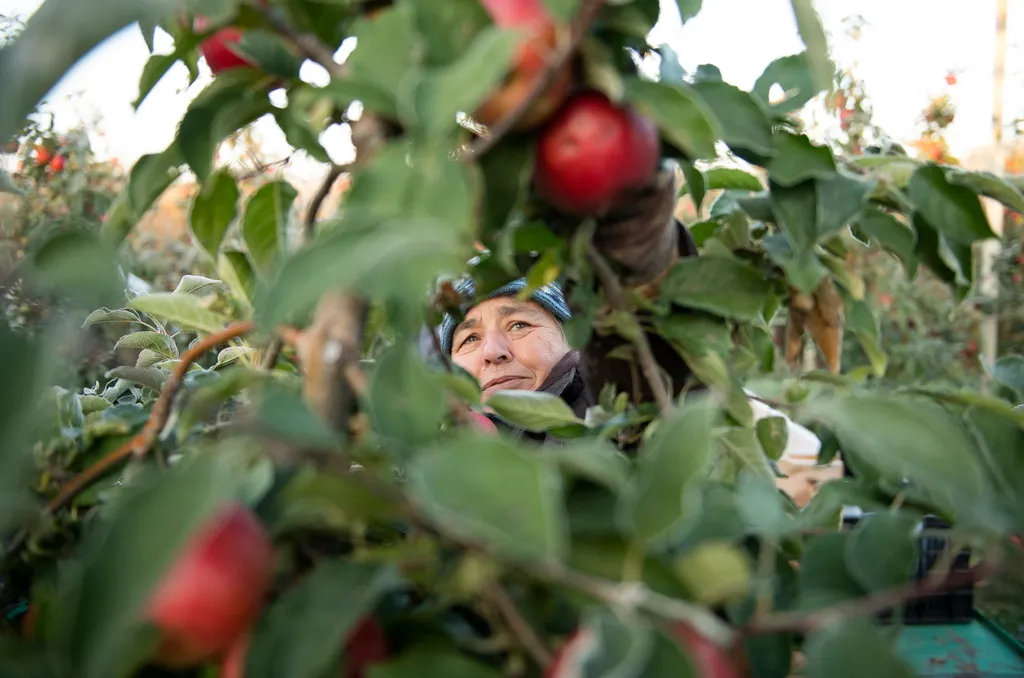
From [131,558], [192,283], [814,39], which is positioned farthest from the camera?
[192,283]

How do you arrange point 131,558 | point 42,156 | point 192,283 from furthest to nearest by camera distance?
point 42,156, point 192,283, point 131,558

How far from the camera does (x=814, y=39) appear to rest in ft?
1.16

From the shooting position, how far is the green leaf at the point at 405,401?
0.30 meters

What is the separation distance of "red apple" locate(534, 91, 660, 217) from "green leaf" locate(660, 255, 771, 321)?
5.3 inches

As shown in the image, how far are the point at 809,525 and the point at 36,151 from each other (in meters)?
3.06

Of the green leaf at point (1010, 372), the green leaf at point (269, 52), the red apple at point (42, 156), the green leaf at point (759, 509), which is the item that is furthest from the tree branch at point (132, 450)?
the red apple at point (42, 156)

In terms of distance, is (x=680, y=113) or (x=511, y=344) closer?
(x=680, y=113)

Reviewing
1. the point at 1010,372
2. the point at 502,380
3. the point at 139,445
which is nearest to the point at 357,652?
the point at 139,445

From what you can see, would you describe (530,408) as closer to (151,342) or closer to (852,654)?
(852,654)

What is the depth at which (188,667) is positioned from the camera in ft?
1.01

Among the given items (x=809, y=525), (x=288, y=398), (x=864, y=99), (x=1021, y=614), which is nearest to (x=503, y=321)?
(x=809, y=525)

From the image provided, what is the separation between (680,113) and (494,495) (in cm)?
18

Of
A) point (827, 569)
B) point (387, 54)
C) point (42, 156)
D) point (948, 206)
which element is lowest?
point (42, 156)

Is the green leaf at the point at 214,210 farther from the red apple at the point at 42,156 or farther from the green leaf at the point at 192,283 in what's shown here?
the red apple at the point at 42,156
